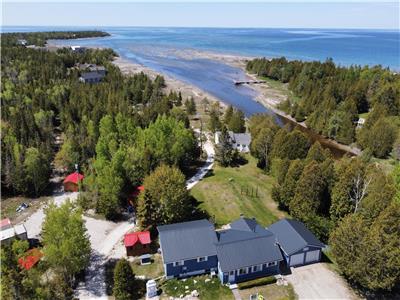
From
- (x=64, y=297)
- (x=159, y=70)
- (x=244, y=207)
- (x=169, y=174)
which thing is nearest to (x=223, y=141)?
(x=244, y=207)

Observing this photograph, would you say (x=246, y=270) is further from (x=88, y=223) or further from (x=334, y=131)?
(x=334, y=131)

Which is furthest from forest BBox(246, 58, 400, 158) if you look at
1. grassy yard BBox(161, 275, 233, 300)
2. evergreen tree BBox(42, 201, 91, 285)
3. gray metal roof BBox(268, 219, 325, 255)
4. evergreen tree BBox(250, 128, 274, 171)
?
evergreen tree BBox(42, 201, 91, 285)

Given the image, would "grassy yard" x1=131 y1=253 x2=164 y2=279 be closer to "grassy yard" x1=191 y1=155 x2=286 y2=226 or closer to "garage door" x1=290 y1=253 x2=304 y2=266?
"grassy yard" x1=191 y1=155 x2=286 y2=226

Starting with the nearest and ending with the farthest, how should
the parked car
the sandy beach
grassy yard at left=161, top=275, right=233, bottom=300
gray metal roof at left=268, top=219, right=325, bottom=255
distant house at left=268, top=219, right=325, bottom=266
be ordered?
grassy yard at left=161, top=275, right=233, bottom=300 → distant house at left=268, top=219, right=325, bottom=266 → gray metal roof at left=268, top=219, right=325, bottom=255 → the parked car → the sandy beach

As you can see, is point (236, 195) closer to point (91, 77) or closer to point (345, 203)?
point (345, 203)

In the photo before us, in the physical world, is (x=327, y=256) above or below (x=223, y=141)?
below

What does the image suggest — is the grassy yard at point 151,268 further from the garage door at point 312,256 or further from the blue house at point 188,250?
the garage door at point 312,256

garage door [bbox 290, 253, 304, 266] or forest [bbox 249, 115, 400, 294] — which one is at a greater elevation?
forest [bbox 249, 115, 400, 294]
